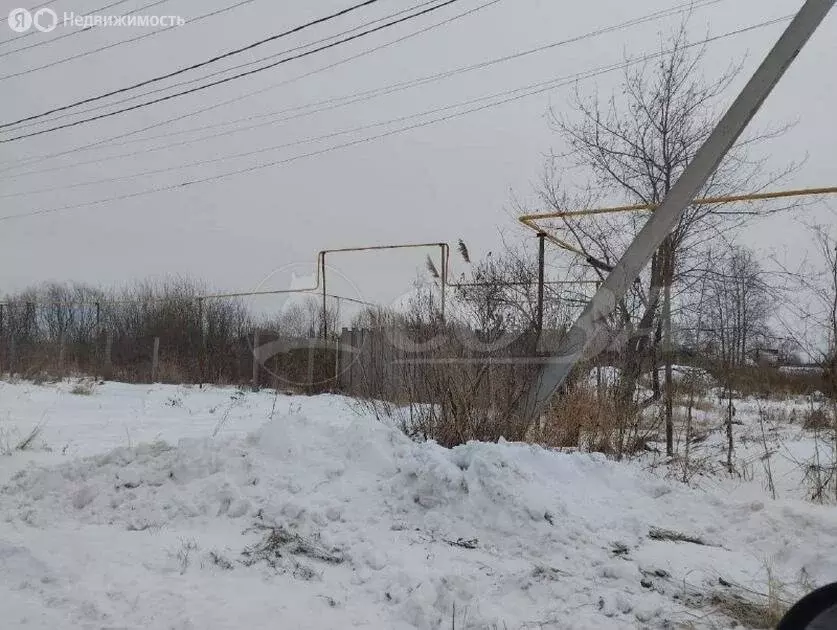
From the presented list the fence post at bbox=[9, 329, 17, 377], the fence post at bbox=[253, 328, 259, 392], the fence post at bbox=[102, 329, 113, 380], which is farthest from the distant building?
the fence post at bbox=[9, 329, 17, 377]

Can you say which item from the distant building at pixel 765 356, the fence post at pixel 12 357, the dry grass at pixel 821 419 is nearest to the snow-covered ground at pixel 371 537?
the dry grass at pixel 821 419

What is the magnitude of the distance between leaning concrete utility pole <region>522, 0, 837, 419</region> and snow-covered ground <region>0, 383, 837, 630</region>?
102 cm

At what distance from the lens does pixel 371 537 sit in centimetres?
372

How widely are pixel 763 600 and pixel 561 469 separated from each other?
1901 millimetres

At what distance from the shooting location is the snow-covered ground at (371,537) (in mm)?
2834

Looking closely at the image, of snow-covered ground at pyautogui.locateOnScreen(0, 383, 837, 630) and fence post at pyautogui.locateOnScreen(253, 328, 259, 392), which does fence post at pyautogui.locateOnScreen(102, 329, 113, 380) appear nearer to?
fence post at pyautogui.locateOnScreen(253, 328, 259, 392)

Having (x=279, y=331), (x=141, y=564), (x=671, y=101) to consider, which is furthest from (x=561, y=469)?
(x=279, y=331)

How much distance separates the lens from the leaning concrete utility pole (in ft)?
18.5

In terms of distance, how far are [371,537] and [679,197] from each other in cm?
439

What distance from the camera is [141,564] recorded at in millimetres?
3213

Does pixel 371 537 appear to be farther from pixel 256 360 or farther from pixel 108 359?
pixel 108 359

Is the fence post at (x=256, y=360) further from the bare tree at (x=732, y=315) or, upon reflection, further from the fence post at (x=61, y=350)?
the bare tree at (x=732, y=315)

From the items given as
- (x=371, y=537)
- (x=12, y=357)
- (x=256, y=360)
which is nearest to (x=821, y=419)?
(x=371, y=537)

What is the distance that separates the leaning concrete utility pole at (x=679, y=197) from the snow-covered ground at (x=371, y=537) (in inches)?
40.1
